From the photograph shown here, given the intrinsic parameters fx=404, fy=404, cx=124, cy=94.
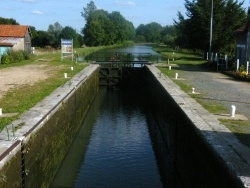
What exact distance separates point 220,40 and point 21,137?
2964cm

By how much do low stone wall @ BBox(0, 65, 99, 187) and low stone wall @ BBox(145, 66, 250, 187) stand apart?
302 cm

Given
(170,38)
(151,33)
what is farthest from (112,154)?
(151,33)

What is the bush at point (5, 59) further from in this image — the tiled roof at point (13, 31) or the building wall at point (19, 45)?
the tiled roof at point (13, 31)

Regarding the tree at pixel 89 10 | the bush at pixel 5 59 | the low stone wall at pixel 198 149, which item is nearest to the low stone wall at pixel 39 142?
the low stone wall at pixel 198 149

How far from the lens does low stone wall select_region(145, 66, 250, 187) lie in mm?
5955

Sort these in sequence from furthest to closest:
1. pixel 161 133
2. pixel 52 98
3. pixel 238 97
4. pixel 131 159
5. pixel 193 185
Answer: pixel 161 133 → pixel 238 97 → pixel 52 98 → pixel 131 159 → pixel 193 185

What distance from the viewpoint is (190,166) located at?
871cm

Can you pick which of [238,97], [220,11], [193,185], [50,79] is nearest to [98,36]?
[220,11]

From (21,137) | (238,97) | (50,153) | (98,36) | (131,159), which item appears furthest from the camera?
(98,36)

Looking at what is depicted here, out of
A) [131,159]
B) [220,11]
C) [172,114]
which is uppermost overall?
[220,11]

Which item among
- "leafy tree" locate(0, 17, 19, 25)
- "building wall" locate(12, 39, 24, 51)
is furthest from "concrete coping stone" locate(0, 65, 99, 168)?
"leafy tree" locate(0, 17, 19, 25)

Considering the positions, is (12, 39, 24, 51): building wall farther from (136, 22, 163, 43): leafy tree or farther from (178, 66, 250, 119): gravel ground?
(136, 22, 163, 43): leafy tree

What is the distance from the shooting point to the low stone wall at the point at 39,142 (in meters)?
6.45

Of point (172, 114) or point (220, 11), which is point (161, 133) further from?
point (220, 11)
